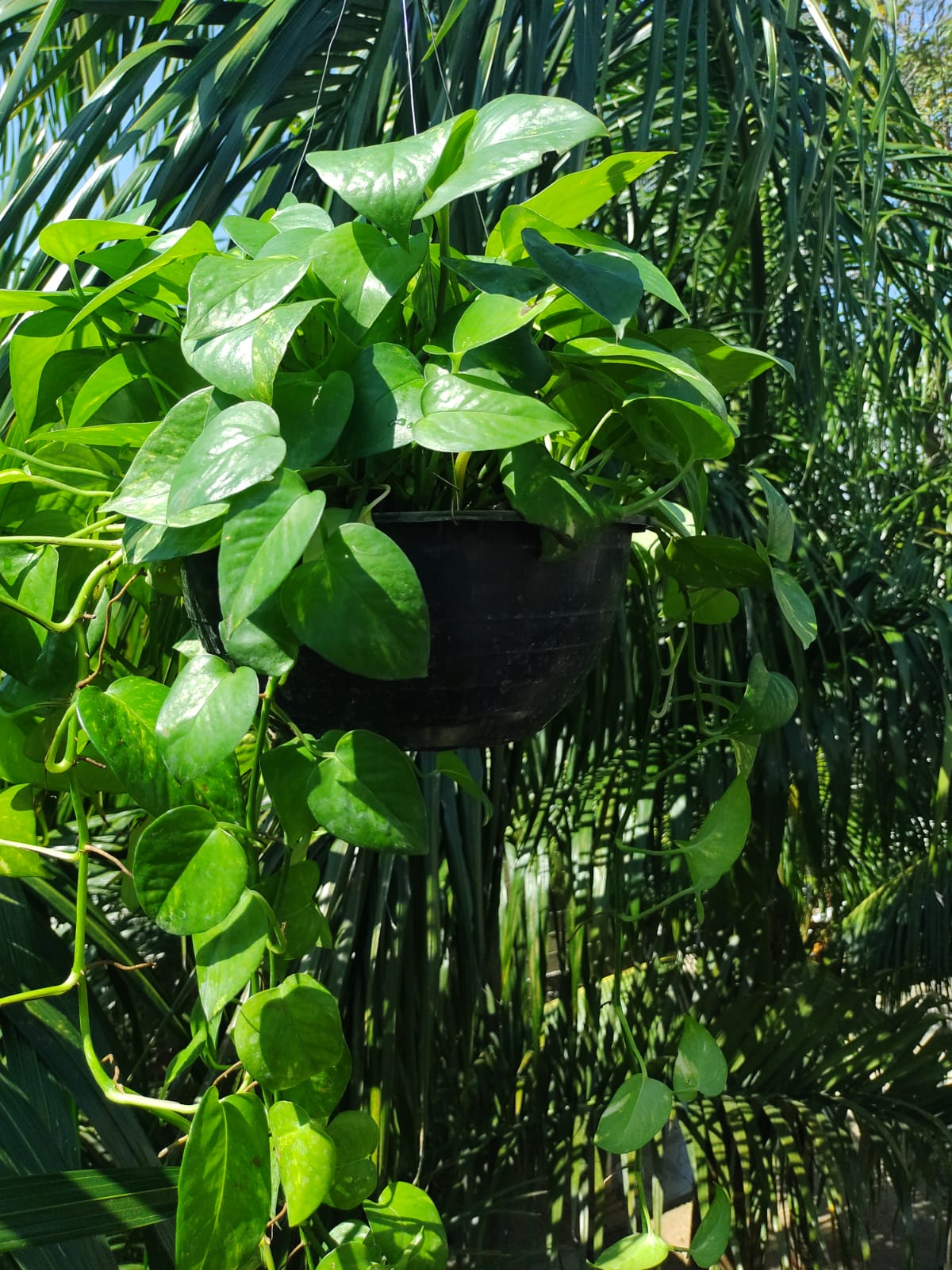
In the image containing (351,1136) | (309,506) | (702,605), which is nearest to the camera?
(309,506)

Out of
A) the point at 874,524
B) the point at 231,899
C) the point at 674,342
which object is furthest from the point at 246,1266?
the point at 874,524

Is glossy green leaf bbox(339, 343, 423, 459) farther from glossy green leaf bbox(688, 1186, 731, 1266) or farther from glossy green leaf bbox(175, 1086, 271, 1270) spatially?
glossy green leaf bbox(688, 1186, 731, 1266)

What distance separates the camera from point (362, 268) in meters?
0.30

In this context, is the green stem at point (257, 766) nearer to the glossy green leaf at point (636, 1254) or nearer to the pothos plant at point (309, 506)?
the pothos plant at point (309, 506)

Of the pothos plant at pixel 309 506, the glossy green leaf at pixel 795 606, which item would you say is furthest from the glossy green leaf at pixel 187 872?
the glossy green leaf at pixel 795 606

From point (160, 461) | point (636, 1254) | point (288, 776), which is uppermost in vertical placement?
point (160, 461)

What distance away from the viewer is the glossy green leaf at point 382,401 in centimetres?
29

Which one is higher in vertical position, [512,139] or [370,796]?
[512,139]

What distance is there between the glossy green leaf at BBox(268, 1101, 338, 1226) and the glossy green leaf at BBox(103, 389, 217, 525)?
0.19 m

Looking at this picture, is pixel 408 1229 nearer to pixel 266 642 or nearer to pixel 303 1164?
pixel 303 1164

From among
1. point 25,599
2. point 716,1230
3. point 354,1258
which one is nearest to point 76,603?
point 25,599

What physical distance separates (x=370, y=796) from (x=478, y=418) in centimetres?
11

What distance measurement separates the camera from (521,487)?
0.98ft

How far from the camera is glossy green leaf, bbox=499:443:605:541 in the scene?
0.30 metres
